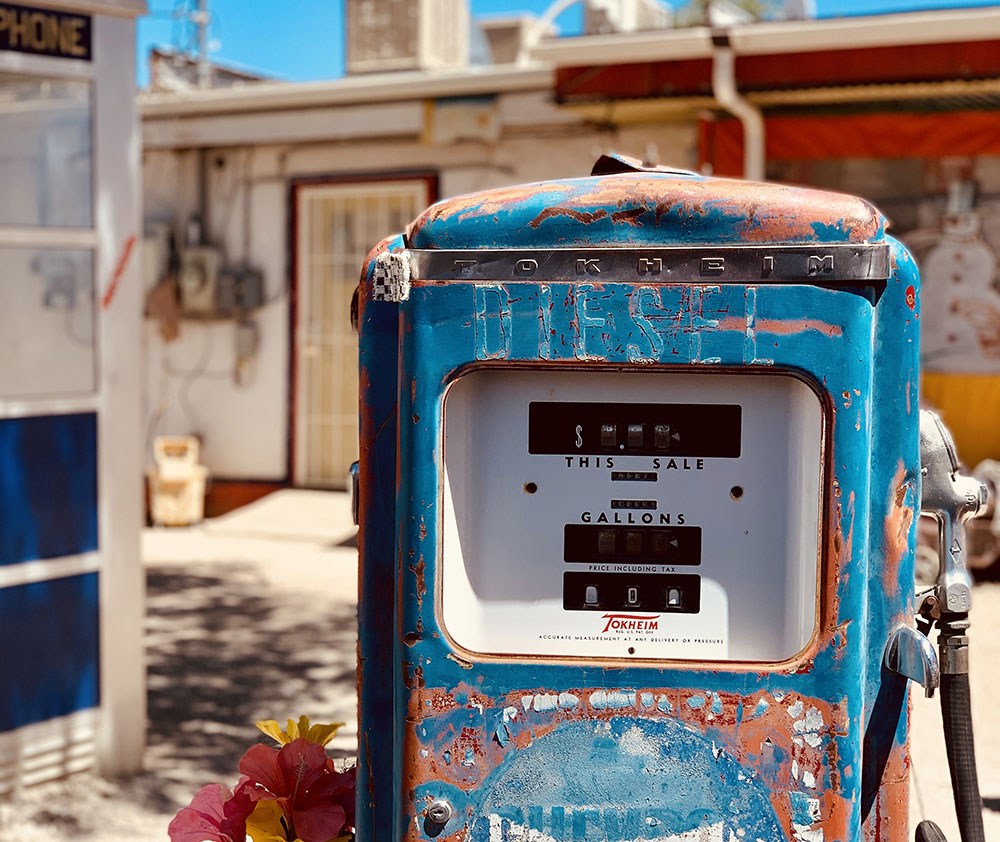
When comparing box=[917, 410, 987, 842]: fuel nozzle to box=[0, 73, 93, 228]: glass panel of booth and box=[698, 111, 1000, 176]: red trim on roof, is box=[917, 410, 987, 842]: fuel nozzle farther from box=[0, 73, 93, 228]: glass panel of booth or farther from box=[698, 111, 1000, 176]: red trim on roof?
box=[698, 111, 1000, 176]: red trim on roof

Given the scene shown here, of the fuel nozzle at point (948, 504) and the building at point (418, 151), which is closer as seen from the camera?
the fuel nozzle at point (948, 504)

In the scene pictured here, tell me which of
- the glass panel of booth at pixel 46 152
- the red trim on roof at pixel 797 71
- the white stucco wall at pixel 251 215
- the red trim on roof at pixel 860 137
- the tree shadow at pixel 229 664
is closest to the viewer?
the glass panel of booth at pixel 46 152

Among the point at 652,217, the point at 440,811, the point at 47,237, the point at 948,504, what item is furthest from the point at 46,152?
the point at 948,504

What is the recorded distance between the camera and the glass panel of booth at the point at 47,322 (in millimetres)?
3826

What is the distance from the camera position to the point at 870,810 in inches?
66.9

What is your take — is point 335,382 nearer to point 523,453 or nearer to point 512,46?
point 512,46

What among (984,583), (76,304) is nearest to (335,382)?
(984,583)

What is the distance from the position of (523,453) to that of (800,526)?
0.38m

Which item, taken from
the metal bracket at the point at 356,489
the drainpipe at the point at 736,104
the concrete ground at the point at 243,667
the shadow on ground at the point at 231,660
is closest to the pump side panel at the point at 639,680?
the metal bracket at the point at 356,489

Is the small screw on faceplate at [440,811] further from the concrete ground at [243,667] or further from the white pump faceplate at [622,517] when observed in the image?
the concrete ground at [243,667]

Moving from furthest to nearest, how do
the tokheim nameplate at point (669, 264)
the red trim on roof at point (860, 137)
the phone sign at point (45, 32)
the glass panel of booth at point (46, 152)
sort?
the red trim on roof at point (860, 137)
the glass panel of booth at point (46, 152)
the phone sign at point (45, 32)
the tokheim nameplate at point (669, 264)

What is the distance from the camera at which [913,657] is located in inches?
64.7

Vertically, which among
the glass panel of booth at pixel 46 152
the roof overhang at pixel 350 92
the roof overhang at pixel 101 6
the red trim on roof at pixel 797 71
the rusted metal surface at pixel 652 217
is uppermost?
the roof overhang at pixel 350 92

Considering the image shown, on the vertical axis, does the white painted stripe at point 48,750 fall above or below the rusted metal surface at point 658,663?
below
